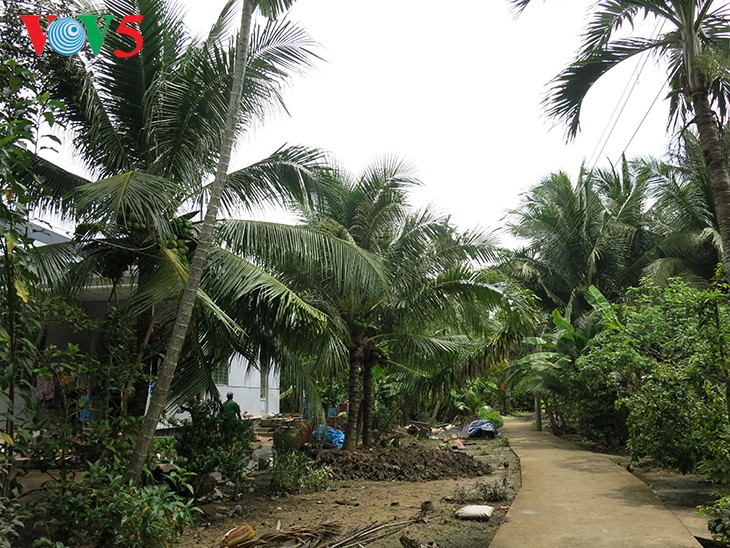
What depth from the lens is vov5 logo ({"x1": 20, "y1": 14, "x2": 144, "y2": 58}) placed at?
22.7ft

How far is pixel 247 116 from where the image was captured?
8.09m

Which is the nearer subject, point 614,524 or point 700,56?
point 700,56

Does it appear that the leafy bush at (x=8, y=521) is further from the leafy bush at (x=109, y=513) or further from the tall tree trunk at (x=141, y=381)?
the tall tree trunk at (x=141, y=381)

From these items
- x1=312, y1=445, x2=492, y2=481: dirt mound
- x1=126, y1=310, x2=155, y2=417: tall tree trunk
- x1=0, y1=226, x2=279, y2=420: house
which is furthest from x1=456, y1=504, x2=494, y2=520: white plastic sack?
x1=126, y1=310, x2=155, y2=417: tall tree trunk

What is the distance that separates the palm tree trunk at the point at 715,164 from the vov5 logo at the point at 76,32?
6.41 metres

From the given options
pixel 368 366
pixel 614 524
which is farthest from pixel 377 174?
pixel 614 524

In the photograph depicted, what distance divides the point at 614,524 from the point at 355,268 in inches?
181

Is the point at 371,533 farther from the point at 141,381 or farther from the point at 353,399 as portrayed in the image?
the point at 353,399

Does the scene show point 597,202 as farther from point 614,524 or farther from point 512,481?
point 614,524

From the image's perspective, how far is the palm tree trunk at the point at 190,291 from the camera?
6207 mm

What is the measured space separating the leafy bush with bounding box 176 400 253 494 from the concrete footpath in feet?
12.5

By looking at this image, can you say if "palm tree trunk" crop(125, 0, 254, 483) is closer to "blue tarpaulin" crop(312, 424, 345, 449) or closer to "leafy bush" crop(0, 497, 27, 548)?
"leafy bush" crop(0, 497, 27, 548)

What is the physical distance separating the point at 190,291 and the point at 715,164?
5.63 m

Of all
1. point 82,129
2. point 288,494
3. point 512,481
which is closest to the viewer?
point 82,129
